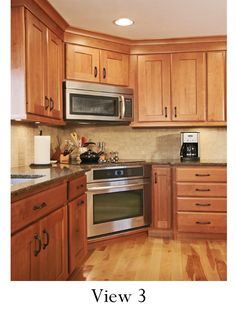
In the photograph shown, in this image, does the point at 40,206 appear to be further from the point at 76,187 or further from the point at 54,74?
the point at 54,74

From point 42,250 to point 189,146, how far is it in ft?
8.25

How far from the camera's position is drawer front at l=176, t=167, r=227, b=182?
356cm

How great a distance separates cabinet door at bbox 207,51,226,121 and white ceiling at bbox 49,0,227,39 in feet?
0.92

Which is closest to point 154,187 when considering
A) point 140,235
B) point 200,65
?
point 140,235

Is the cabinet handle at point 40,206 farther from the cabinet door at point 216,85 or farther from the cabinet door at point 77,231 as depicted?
the cabinet door at point 216,85

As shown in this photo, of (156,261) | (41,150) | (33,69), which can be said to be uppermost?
(33,69)

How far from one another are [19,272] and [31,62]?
5.30ft

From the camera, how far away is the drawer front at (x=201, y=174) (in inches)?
140

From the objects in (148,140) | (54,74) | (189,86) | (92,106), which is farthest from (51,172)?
(189,86)

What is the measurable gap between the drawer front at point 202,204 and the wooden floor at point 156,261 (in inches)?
13.1

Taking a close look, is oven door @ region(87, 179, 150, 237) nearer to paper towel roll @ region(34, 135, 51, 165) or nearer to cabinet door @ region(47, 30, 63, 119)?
paper towel roll @ region(34, 135, 51, 165)

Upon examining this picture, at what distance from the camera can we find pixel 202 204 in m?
3.60

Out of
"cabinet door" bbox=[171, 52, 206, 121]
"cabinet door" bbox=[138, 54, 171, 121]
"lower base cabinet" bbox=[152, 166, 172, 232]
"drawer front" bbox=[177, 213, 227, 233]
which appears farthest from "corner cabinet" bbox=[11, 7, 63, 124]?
"drawer front" bbox=[177, 213, 227, 233]

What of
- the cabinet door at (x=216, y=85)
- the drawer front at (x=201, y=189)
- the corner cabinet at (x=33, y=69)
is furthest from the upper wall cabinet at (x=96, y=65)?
the drawer front at (x=201, y=189)
